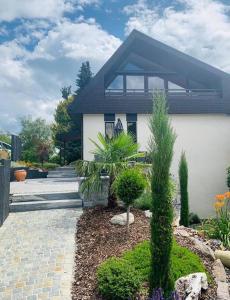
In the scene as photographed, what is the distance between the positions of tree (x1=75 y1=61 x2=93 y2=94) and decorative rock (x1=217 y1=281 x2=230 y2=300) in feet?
80.3

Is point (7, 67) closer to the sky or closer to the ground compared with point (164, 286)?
closer to the sky

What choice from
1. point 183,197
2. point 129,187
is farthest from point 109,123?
point 129,187

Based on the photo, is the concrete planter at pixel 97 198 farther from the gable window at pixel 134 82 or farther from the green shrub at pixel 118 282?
the gable window at pixel 134 82

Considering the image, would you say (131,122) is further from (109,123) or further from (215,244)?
(215,244)

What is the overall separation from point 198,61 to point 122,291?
44.1ft

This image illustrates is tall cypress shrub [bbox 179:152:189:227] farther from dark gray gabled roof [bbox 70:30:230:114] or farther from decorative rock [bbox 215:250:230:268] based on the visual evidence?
decorative rock [bbox 215:250:230:268]

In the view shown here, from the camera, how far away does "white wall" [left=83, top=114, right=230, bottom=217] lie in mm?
14562

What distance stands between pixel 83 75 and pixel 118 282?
25386 millimetres

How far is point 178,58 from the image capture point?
49.9ft

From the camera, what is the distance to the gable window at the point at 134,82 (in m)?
15.6

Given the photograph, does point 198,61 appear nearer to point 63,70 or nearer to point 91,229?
point 63,70

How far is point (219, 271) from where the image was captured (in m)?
4.93

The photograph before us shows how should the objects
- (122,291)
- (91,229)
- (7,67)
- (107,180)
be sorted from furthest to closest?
(7,67), (107,180), (91,229), (122,291)

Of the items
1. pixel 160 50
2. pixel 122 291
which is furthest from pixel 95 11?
pixel 122 291
